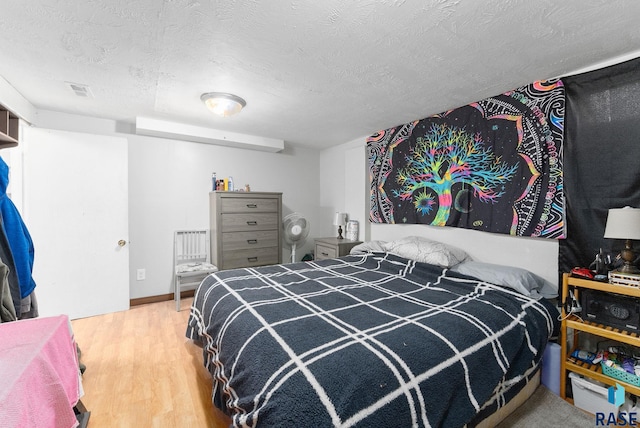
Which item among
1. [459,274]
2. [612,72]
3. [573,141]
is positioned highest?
[612,72]

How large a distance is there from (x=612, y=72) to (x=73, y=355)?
11.8 feet

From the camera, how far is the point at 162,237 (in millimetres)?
3480

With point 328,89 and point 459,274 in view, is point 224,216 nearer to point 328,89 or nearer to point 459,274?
point 328,89

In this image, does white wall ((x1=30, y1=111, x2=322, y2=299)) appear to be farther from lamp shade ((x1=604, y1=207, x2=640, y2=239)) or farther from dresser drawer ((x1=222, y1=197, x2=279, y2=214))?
lamp shade ((x1=604, y1=207, x2=640, y2=239))

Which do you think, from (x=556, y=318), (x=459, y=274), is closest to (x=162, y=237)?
(x=459, y=274)

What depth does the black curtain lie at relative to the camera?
1695 millimetres

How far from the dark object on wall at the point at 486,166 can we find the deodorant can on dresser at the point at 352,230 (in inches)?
21.8

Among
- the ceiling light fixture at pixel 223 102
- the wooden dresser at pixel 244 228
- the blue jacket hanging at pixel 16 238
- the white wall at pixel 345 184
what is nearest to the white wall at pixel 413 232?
the white wall at pixel 345 184

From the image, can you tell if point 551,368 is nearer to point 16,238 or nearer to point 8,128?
point 16,238

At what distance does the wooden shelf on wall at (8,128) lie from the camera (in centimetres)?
189

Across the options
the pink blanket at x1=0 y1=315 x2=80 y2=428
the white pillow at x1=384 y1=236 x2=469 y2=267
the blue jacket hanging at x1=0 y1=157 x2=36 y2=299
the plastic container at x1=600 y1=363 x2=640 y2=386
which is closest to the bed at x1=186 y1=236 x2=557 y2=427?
the white pillow at x1=384 y1=236 x2=469 y2=267

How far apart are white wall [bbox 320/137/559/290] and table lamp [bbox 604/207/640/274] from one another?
1.43 feet

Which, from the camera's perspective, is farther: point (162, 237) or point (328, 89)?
point (162, 237)

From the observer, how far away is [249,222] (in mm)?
3631
